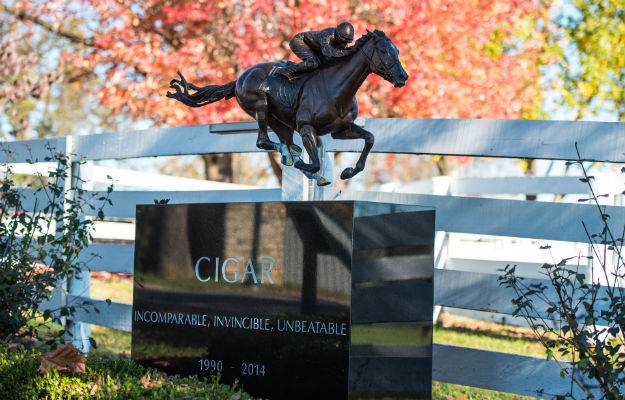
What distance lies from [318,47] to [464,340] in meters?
5.26

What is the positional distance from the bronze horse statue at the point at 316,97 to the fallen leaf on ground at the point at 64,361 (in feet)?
5.93

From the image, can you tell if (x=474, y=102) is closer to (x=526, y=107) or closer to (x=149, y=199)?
(x=526, y=107)

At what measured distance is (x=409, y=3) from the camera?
10.2 metres

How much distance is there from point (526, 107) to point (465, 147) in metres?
9.64

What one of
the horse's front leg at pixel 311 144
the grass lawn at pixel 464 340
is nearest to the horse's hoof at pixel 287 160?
the horse's front leg at pixel 311 144

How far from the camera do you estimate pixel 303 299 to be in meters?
3.90

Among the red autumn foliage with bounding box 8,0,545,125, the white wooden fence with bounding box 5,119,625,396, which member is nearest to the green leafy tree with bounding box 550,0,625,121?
the red autumn foliage with bounding box 8,0,545,125

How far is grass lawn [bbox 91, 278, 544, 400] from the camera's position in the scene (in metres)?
5.96

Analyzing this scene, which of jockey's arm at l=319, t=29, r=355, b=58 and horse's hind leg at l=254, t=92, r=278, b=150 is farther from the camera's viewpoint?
horse's hind leg at l=254, t=92, r=278, b=150

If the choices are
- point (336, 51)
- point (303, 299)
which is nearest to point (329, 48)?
point (336, 51)

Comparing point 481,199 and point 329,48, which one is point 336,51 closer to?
point 329,48

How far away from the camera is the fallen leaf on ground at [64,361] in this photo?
389 cm

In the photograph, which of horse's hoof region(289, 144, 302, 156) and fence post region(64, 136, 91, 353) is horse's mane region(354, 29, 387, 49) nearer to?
horse's hoof region(289, 144, 302, 156)

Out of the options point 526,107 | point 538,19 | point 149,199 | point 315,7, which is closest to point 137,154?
point 149,199
